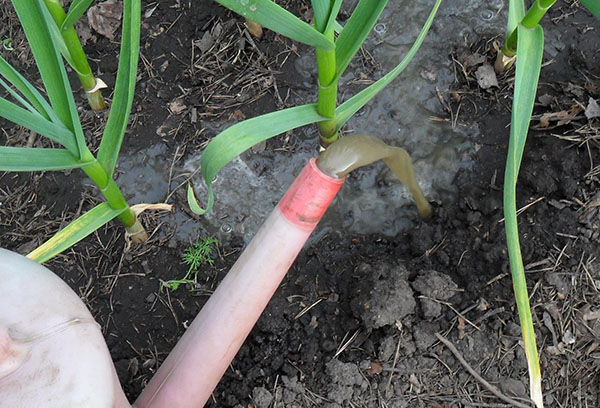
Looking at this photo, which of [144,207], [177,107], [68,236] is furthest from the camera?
[177,107]

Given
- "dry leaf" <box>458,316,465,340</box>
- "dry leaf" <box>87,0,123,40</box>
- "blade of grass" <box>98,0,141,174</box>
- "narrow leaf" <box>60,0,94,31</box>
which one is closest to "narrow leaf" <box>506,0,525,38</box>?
"dry leaf" <box>458,316,465,340</box>

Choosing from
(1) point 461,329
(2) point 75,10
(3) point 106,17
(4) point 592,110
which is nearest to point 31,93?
(2) point 75,10

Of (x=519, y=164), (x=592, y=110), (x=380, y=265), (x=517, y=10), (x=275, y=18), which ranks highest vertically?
(x=275, y=18)

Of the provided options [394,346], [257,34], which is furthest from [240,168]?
[394,346]

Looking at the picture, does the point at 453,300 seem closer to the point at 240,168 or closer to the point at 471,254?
the point at 471,254

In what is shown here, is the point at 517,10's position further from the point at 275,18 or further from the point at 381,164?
the point at 275,18

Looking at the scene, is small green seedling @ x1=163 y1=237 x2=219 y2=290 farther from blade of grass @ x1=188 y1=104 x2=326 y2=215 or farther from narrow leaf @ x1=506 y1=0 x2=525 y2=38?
narrow leaf @ x1=506 y1=0 x2=525 y2=38
